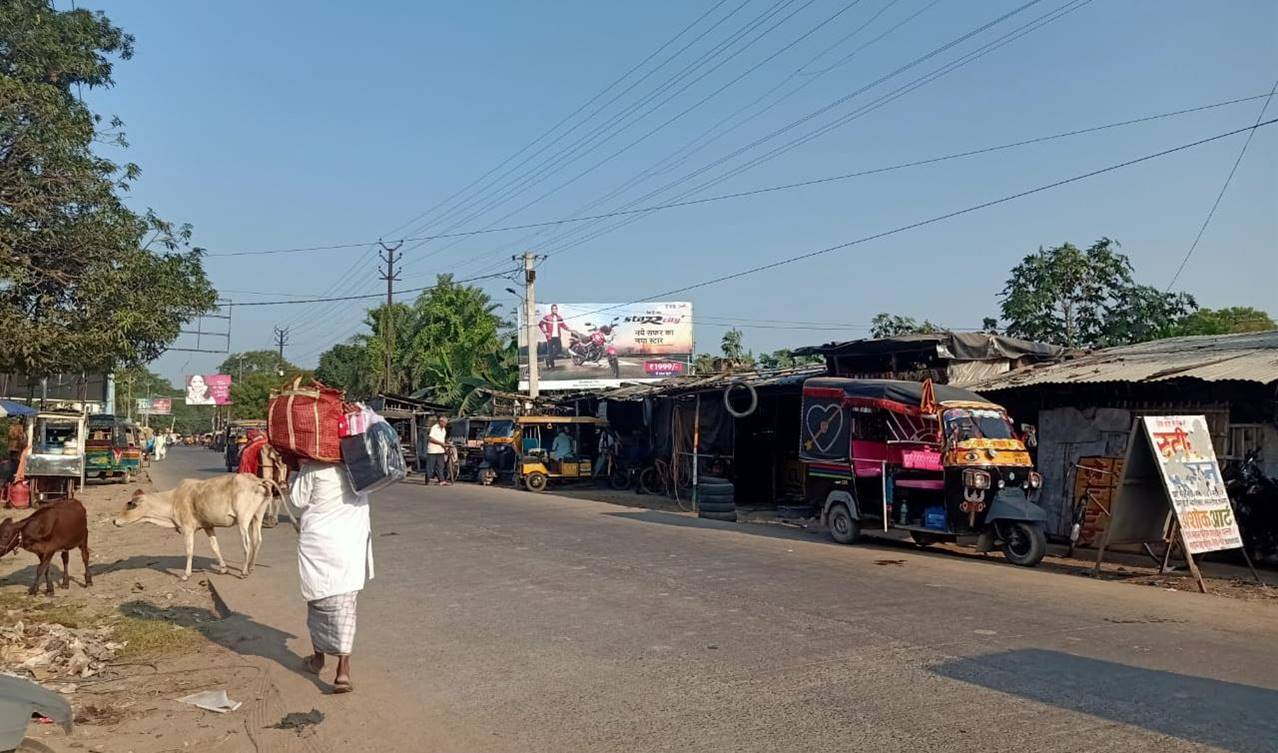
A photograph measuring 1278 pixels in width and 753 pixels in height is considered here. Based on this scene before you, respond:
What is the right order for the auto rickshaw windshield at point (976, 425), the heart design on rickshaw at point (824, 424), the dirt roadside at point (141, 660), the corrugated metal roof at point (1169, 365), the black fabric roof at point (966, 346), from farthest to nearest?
the black fabric roof at point (966, 346)
the heart design on rickshaw at point (824, 424)
the auto rickshaw windshield at point (976, 425)
the corrugated metal roof at point (1169, 365)
the dirt roadside at point (141, 660)

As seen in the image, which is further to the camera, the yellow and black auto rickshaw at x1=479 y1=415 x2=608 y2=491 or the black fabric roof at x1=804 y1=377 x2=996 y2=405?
the yellow and black auto rickshaw at x1=479 y1=415 x2=608 y2=491

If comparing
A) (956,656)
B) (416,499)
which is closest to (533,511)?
(416,499)

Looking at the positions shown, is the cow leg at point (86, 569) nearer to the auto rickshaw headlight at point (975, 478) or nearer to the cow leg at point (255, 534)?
the cow leg at point (255, 534)

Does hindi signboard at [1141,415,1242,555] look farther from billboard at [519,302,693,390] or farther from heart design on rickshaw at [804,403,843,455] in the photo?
billboard at [519,302,693,390]

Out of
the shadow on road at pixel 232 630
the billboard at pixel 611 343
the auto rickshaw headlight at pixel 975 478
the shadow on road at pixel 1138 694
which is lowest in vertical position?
the shadow on road at pixel 232 630

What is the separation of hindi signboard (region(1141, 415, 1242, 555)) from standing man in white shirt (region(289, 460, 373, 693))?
375 inches

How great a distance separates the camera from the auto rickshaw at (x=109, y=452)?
3081cm

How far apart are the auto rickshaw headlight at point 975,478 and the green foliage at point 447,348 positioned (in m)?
31.8

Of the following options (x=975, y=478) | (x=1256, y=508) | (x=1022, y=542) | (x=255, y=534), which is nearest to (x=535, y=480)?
(x=255, y=534)

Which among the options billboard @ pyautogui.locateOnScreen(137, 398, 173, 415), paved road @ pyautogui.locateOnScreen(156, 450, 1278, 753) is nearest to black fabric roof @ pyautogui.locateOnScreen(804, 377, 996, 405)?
paved road @ pyautogui.locateOnScreen(156, 450, 1278, 753)

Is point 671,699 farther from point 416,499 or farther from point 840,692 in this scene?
point 416,499

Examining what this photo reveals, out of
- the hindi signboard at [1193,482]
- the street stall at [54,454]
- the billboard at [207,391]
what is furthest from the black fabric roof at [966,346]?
the billboard at [207,391]

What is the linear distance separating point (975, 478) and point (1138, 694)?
7021 mm

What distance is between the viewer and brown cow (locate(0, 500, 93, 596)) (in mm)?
9797
